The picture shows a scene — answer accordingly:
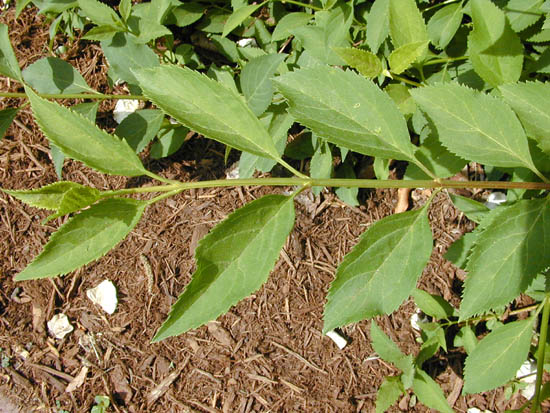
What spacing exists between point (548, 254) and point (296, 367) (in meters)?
1.68

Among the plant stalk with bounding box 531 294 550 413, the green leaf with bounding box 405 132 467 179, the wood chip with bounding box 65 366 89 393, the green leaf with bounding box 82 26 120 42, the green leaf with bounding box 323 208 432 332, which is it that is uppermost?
the green leaf with bounding box 82 26 120 42

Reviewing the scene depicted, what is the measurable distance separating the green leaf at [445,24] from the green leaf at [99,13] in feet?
4.06

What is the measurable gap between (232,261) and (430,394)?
4.70 ft

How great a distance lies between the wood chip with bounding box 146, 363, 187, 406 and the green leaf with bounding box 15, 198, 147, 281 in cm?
176

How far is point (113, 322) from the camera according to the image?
2.65m

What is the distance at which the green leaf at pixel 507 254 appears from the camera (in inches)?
45.5

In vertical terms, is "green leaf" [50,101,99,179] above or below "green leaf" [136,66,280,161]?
below

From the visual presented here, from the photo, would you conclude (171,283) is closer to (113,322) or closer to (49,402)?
(113,322)

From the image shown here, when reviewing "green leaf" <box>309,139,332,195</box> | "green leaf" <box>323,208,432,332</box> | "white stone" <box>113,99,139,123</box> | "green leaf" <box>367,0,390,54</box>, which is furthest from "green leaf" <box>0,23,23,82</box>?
"green leaf" <box>323,208,432,332</box>

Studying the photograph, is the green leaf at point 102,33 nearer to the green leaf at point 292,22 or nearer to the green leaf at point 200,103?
the green leaf at point 292,22

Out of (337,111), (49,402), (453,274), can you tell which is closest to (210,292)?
(337,111)

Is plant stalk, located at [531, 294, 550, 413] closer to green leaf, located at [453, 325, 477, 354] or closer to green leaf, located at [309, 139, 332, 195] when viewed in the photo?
green leaf, located at [453, 325, 477, 354]

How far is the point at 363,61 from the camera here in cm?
149

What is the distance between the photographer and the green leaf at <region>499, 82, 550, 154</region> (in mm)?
1182
